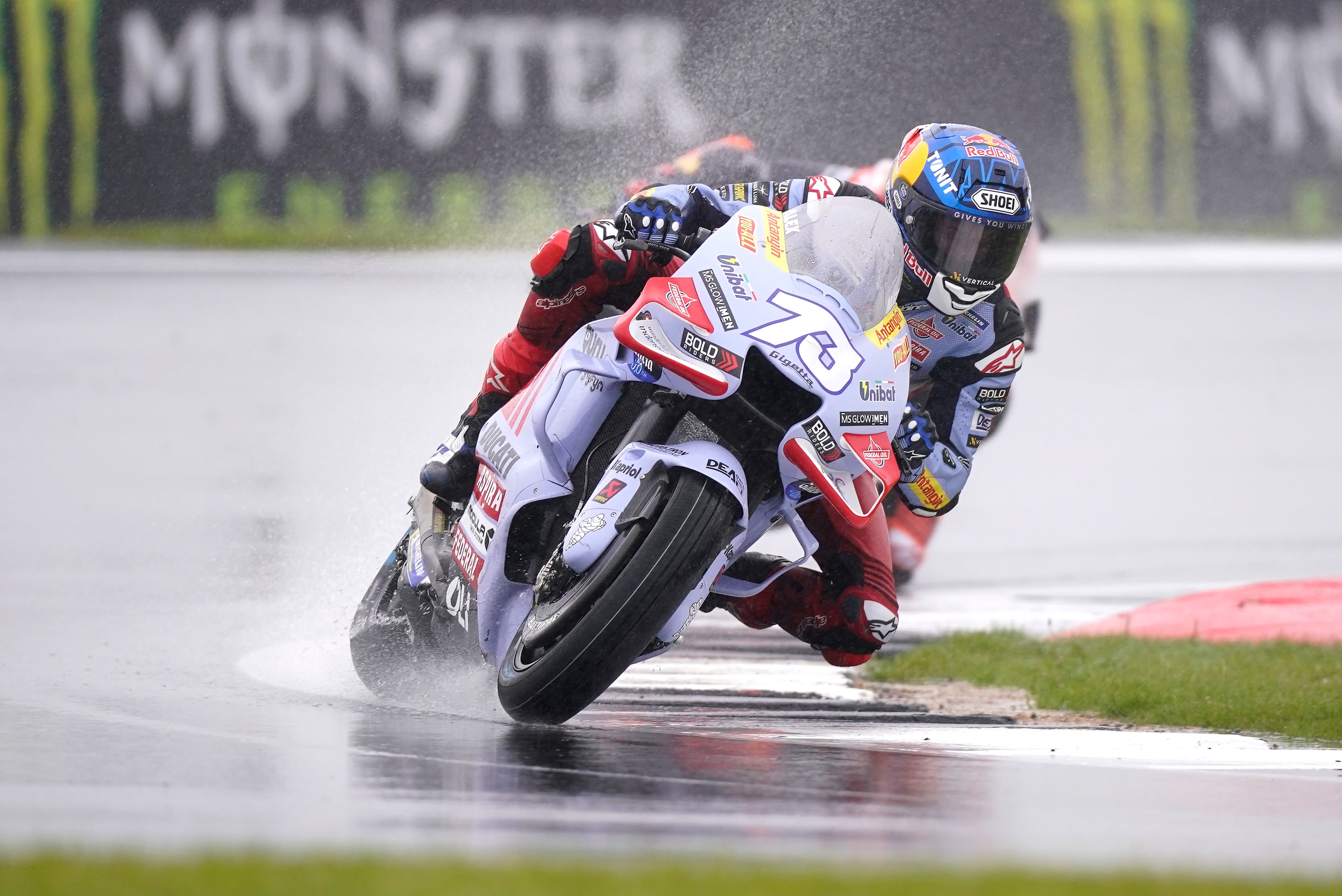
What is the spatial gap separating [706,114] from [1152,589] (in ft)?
11.7

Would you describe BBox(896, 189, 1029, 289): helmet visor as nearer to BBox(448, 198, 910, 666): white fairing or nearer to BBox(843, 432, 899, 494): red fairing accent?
BBox(448, 198, 910, 666): white fairing

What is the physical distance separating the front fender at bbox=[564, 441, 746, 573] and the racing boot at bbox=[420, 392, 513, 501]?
104 centimetres

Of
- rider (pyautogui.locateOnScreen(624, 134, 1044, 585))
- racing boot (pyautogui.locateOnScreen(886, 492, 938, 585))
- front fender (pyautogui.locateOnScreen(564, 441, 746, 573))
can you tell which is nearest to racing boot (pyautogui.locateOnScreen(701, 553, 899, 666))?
front fender (pyautogui.locateOnScreen(564, 441, 746, 573))

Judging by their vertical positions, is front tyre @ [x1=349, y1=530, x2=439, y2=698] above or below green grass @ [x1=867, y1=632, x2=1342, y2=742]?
above

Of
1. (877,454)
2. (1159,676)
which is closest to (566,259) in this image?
(877,454)

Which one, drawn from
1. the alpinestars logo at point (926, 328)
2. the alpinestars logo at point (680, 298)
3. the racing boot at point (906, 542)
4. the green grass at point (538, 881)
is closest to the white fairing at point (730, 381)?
the alpinestars logo at point (680, 298)

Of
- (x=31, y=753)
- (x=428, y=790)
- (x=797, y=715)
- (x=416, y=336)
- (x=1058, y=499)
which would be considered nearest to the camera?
(x=428, y=790)

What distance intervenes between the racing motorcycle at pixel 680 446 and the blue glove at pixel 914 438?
30cm

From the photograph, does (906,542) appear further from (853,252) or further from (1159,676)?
(853,252)

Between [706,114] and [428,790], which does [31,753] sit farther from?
[706,114]

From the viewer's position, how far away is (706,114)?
33.2 ft

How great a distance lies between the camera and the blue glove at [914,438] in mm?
5113

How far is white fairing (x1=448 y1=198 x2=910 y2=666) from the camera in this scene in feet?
14.4

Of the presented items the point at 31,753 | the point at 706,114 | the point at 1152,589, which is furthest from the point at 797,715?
the point at 706,114
